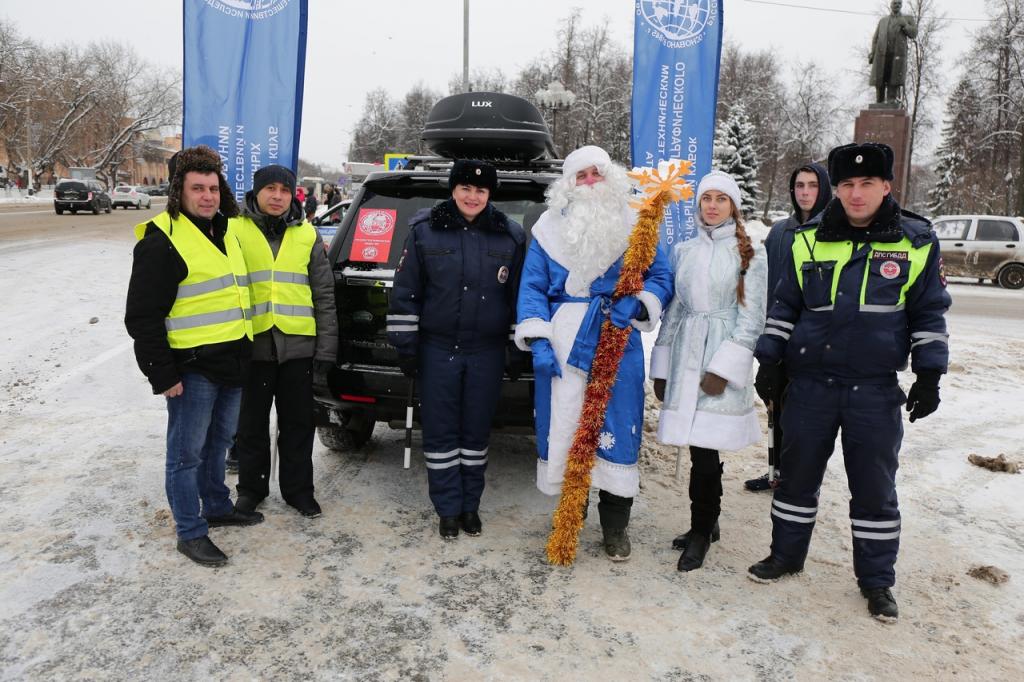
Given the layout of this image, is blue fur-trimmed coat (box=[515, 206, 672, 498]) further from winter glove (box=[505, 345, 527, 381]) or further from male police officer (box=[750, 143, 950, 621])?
male police officer (box=[750, 143, 950, 621])

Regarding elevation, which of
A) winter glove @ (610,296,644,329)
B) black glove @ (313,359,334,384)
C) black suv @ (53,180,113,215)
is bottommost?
black glove @ (313,359,334,384)

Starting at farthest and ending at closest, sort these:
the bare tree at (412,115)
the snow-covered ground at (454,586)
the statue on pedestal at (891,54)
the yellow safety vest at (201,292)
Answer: the bare tree at (412,115), the statue on pedestal at (891,54), the yellow safety vest at (201,292), the snow-covered ground at (454,586)

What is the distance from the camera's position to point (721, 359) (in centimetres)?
333

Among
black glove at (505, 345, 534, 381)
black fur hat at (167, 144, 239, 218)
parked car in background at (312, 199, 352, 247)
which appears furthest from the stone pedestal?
black fur hat at (167, 144, 239, 218)

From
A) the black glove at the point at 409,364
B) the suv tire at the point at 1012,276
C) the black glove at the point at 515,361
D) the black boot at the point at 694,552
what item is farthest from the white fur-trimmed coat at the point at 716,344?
the suv tire at the point at 1012,276

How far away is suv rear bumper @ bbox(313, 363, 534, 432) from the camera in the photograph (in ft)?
12.9

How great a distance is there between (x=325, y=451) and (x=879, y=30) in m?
17.0

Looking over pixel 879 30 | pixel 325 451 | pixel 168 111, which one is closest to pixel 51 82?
pixel 168 111

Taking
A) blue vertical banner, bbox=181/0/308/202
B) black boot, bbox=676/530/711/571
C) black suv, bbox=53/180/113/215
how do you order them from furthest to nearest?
black suv, bbox=53/180/113/215 → blue vertical banner, bbox=181/0/308/202 → black boot, bbox=676/530/711/571

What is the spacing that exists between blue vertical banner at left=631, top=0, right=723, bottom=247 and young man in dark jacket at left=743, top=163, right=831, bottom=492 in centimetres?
236

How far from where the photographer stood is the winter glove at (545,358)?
3.45 meters

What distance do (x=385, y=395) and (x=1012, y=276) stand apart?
18272 mm

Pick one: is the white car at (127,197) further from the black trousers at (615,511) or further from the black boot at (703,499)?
the black boot at (703,499)

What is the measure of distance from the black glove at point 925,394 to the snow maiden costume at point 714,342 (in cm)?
69
